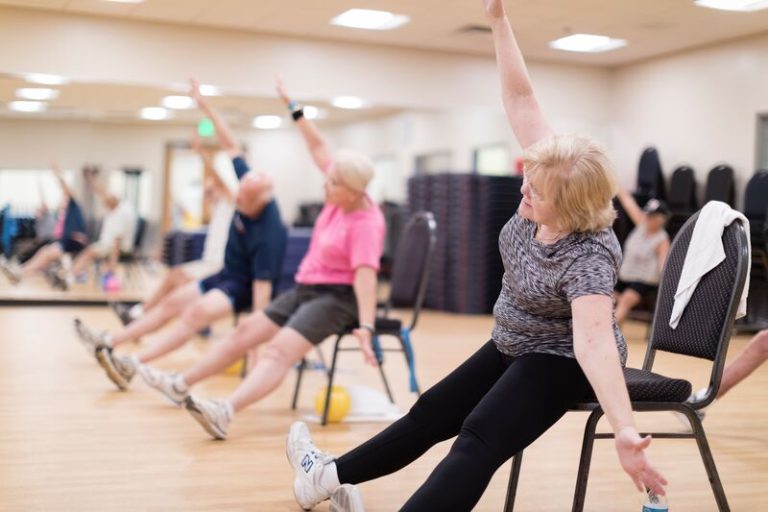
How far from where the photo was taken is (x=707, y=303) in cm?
240

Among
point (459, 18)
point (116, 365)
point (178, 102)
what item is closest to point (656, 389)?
point (116, 365)

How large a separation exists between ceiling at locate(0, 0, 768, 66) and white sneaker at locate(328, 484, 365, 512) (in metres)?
6.27

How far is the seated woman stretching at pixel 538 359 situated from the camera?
192 cm

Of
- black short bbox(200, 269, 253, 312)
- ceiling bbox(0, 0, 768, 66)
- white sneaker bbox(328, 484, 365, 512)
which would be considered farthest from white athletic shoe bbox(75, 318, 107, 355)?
ceiling bbox(0, 0, 768, 66)

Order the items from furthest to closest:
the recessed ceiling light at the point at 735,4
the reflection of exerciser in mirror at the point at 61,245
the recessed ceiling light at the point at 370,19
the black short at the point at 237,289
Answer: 1. the reflection of exerciser in mirror at the point at 61,245
2. the recessed ceiling light at the point at 370,19
3. the recessed ceiling light at the point at 735,4
4. the black short at the point at 237,289

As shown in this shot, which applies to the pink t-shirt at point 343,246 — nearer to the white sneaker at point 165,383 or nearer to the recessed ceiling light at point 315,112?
the white sneaker at point 165,383

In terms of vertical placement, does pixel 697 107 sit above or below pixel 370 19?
below

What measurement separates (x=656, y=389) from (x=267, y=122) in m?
9.55

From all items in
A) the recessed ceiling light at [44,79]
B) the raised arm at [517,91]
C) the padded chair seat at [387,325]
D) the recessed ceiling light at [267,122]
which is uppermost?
the recessed ceiling light at [44,79]

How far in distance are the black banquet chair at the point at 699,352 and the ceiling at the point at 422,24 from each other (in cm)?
582

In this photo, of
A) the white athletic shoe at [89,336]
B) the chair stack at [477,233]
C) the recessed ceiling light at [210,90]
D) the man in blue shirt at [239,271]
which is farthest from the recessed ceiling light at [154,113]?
the man in blue shirt at [239,271]

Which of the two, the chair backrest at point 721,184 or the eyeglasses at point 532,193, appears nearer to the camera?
the eyeglasses at point 532,193

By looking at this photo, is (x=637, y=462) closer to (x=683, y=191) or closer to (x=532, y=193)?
(x=532, y=193)

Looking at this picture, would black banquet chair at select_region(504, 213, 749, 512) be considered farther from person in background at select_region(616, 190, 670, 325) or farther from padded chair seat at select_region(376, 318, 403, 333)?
person in background at select_region(616, 190, 670, 325)
